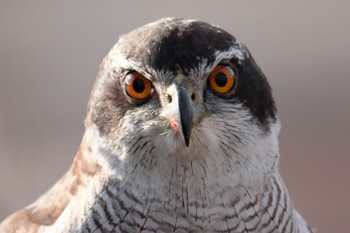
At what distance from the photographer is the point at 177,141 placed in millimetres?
1756

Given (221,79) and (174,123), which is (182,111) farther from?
(221,79)

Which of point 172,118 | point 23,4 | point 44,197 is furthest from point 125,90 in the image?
point 23,4

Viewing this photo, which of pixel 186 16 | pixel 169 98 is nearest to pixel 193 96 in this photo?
pixel 169 98

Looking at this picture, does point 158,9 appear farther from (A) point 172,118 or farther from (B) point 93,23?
(A) point 172,118

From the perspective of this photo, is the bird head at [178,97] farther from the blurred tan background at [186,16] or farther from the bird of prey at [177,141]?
the blurred tan background at [186,16]

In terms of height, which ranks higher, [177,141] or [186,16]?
[186,16]

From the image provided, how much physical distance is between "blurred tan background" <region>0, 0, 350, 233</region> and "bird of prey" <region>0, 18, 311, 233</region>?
5.93 ft

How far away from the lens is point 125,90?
178 cm

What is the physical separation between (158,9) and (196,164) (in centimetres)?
210

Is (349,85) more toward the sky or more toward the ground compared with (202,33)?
more toward the ground

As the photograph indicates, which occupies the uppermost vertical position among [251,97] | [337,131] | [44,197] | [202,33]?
[202,33]

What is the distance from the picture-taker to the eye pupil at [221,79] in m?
1.76

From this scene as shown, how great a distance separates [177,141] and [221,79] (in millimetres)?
185

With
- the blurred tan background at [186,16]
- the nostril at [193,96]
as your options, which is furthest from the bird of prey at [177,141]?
the blurred tan background at [186,16]
